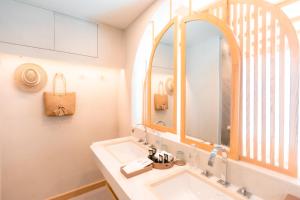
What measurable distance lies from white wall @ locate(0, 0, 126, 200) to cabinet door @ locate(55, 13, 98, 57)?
Result: 0.05 meters

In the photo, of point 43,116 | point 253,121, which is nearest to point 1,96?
point 43,116

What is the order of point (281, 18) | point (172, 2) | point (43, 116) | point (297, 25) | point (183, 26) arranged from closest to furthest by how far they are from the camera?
point (281, 18)
point (297, 25)
point (183, 26)
point (172, 2)
point (43, 116)

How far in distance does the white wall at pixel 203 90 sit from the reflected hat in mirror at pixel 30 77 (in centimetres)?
176

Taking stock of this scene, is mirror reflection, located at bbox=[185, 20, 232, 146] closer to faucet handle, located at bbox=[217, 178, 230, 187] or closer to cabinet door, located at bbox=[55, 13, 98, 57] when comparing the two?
faucet handle, located at bbox=[217, 178, 230, 187]

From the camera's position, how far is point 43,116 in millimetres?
1850

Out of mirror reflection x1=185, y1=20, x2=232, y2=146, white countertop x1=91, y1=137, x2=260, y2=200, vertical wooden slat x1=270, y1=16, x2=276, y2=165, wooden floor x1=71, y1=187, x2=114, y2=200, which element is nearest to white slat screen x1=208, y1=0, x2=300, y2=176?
vertical wooden slat x1=270, y1=16, x2=276, y2=165

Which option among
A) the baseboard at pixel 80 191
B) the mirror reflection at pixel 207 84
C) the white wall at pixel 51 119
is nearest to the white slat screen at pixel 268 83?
the mirror reflection at pixel 207 84

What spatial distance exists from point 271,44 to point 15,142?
8.45 feet

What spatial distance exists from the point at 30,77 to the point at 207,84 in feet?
→ 6.45

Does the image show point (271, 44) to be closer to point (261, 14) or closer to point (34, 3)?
point (261, 14)

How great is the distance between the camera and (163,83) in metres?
1.64

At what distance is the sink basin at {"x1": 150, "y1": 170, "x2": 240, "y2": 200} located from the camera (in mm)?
914

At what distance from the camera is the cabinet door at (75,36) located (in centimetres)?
189

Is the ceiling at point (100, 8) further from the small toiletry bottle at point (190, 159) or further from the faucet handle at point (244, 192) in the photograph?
the faucet handle at point (244, 192)
